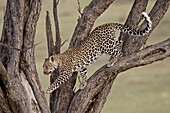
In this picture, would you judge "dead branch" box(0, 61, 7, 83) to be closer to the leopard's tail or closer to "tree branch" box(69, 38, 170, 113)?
"tree branch" box(69, 38, 170, 113)

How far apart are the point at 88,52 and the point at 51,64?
49 cm

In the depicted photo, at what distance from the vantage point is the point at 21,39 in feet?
24.6

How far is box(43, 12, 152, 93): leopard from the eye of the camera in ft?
27.2

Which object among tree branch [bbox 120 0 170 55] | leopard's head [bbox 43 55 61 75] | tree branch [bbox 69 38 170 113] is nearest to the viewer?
tree branch [bbox 69 38 170 113]

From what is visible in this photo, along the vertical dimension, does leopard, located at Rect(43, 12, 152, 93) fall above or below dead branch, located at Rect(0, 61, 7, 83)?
above

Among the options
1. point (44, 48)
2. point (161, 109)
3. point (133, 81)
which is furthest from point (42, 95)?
point (44, 48)

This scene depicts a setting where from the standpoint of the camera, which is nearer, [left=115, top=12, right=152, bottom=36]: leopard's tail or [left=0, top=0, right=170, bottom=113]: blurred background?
[left=115, top=12, right=152, bottom=36]: leopard's tail

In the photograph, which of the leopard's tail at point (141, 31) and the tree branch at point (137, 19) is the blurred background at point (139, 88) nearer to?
the tree branch at point (137, 19)

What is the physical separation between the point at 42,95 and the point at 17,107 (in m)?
0.30

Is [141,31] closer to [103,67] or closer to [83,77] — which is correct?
[103,67]

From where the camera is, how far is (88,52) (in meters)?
8.58

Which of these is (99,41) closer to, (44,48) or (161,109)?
(161,109)

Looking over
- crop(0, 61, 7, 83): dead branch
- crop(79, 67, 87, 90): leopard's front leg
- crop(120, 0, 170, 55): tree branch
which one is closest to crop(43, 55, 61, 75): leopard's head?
crop(79, 67, 87, 90): leopard's front leg

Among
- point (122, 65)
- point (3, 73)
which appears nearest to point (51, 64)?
point (122, 65)
